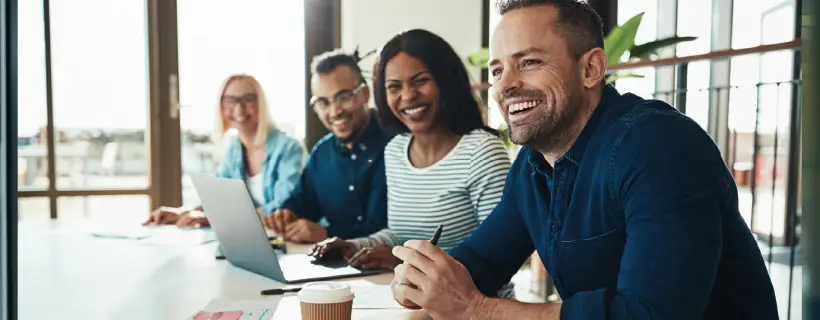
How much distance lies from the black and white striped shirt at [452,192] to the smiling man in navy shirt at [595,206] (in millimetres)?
422

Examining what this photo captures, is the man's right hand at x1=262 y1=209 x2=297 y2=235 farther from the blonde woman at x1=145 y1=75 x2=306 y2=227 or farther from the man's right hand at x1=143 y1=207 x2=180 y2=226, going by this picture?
the blonde woman at x1=145 y1=75 x2=306 y2=227

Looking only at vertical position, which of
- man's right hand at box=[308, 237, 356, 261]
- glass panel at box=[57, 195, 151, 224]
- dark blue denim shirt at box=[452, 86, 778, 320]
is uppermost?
dark blue denim shirt at box=[452, 86, 778, 320]

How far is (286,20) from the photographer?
4.41m

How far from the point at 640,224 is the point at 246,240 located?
0.85 meters

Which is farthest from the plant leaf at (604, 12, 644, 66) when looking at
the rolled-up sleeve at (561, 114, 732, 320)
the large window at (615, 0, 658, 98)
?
the rolled-up sleeve at (561, 114, 732, 320)

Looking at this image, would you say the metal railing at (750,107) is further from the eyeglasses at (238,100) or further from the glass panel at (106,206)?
the glass panel at (106,206)

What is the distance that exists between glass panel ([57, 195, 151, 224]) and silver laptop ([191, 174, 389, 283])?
2.89 meters

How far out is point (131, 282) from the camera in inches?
54.4

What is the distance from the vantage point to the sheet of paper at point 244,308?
1.06 meters

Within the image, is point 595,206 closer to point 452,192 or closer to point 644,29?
point 452,192

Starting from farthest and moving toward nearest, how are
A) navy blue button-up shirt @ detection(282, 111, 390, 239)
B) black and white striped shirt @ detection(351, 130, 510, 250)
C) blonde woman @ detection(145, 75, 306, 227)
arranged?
blonde woman @ detection(145, 75, 306, 227)
navy blue button-up shirt @ detection(282, 111, 390, 239)
black and white striped shirt @ detection(351, 130, 510, 250)

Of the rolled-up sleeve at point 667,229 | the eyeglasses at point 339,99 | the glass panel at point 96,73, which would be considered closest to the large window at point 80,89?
the glass panel at point 96,73

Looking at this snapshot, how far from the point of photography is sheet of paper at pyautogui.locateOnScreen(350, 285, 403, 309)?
1.12 metres

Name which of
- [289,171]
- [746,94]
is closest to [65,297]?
[289,171]
